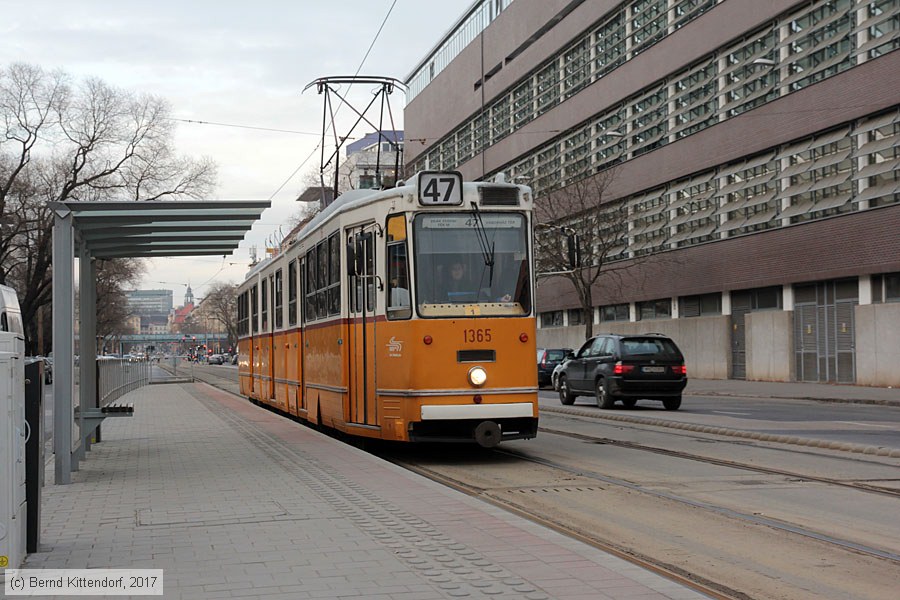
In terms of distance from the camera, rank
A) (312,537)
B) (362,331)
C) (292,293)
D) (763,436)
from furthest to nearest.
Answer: (292,293), (763,436), (362,331), (312,537)

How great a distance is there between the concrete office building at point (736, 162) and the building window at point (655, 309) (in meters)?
0.10

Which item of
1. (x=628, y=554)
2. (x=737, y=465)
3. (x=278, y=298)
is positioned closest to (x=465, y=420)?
(x=737, y=465)

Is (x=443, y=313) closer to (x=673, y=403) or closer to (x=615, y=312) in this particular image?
(x=673, y=403)

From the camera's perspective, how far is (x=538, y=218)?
156ft

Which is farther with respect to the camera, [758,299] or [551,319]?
[551,319]

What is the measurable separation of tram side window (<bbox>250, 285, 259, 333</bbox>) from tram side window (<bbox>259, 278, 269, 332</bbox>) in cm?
86

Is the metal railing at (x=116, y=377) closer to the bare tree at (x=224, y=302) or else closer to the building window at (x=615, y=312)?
the building window at (x=615, y=312)

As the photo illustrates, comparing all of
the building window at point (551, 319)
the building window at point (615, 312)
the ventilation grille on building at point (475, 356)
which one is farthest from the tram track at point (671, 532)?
the building window at point (551, 319)

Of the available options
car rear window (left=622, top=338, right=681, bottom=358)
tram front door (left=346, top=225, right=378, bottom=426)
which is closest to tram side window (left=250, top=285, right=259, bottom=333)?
car rear window (left=622, top=338, right=681, bottom=358)

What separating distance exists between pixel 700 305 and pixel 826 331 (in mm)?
8707

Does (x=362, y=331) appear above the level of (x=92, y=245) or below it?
below

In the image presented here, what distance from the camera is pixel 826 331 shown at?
34781 millimetres

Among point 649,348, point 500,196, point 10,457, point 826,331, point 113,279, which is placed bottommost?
point 10,457

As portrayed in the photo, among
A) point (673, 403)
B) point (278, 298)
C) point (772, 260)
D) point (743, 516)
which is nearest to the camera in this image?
point (743, 516)
